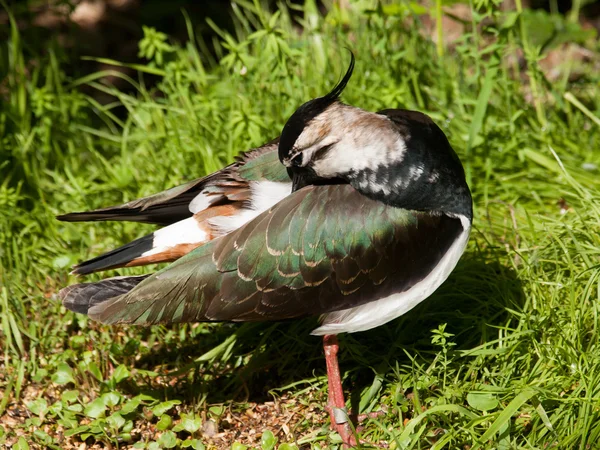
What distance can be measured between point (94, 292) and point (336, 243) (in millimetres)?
1102

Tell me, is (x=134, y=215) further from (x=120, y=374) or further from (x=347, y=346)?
(x=347, y=346)

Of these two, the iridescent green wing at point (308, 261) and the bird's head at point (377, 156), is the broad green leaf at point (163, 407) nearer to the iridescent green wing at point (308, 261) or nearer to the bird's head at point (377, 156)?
the iridescent green wing at point (308, 261)

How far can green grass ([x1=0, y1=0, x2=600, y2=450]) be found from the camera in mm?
3330

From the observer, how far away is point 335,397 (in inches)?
133

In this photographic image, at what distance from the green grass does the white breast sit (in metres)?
0.17

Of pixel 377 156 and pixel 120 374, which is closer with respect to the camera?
pixel 377 156

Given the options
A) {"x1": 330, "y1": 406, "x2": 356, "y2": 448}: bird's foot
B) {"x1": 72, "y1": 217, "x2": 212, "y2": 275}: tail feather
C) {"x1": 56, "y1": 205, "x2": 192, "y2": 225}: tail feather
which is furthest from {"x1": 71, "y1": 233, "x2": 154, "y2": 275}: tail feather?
{"x1": 330, "y1": 406, "x2": 356, "y2": 448}: bird's foot

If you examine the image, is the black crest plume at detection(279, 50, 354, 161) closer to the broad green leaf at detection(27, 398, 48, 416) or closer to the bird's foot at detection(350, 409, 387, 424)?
the bird's foot at detection(350, 409, 387, 424)

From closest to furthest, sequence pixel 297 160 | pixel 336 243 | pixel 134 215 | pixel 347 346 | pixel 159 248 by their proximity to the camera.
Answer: pixel 336 243 → pixel 297 160 → pixel 159 248 → pixel 347 346 → pixel 134 215

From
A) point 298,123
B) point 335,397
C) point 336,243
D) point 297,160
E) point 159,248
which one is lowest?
point 335,397

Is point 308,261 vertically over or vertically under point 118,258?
over

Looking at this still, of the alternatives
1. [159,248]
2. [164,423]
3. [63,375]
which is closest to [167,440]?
[164,423]

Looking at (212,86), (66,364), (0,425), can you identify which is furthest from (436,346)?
(212,86)

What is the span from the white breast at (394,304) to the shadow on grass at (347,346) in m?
0.32
